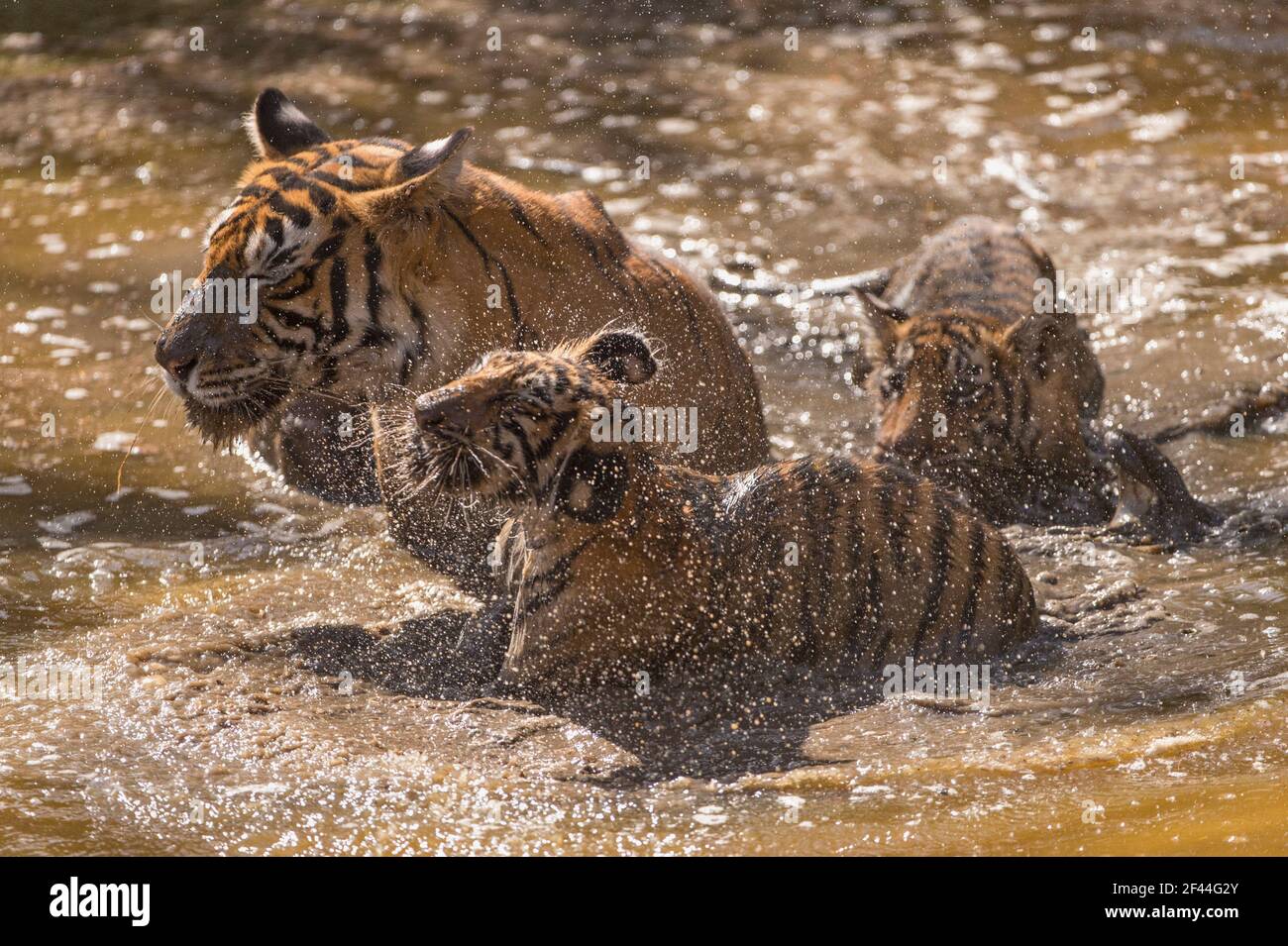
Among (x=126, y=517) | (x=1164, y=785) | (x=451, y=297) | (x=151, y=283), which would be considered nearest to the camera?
(x=1164, y=785)

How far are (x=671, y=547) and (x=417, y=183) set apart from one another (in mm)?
1186

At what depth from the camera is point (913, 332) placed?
232 inches

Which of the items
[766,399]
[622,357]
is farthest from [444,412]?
[766,399]

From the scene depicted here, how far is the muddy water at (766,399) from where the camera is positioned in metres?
3.50

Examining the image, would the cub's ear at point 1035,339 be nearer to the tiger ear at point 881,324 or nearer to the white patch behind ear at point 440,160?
the tiger ear at point 881,324

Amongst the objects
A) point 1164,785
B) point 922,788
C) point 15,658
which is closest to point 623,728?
point 922,788

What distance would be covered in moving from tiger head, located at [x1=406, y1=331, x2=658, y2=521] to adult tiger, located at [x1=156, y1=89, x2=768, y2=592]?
50 centimetres

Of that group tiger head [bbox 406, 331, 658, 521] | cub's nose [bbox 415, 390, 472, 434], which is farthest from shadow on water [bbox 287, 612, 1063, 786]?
cub's nose [bbox 415, 390, 472, 434]

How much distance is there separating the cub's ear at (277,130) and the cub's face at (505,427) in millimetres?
1234

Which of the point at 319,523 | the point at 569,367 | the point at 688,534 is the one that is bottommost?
the point at 319,523

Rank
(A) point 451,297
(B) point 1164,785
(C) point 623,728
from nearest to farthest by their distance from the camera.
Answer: (B) point 1164,785
(C) point 623,728
(A) point 451,297

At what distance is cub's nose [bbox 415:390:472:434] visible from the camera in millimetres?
3943

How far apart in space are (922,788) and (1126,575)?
6.02ft

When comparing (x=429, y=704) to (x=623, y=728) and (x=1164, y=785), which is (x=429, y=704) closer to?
(x=623, y=728)
